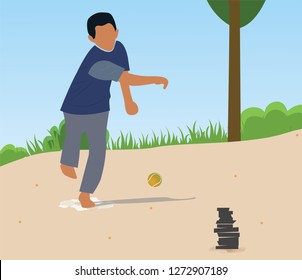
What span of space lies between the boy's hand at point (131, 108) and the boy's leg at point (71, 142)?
569 mm

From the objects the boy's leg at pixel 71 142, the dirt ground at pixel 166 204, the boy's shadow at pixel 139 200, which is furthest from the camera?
the boy's shadow at pixel 139 200

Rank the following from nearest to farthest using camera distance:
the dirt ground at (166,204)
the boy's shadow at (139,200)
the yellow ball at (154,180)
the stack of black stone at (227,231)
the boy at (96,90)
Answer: the stack of black stone at (227,231) < the dirt ground at (166,204) < the boy at (96,90) < the boy's shadow at (139,200) < the yellow ball at (154,180)

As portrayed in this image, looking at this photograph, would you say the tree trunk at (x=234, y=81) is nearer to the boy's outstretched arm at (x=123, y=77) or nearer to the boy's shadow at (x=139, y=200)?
the boy's shadow at (x=139, y=200)

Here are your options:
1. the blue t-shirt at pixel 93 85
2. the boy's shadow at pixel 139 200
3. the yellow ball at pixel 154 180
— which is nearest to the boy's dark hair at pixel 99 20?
the blue t-shirt at pixel 93 85

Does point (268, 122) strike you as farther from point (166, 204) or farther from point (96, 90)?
point (96, 90)

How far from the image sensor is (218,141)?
10984mm

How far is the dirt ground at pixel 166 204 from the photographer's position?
721cm

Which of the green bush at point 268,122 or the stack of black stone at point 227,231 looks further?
the green bush at point 268,122

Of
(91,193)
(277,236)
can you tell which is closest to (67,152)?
(91,193)

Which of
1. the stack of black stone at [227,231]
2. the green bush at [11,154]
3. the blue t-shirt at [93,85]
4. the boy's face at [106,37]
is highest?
the boy's face at [106,37]

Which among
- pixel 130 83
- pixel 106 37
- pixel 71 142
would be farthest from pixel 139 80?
pixel 71 142

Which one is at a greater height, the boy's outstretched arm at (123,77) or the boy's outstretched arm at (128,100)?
the boy's outstretched arm at (123,77)

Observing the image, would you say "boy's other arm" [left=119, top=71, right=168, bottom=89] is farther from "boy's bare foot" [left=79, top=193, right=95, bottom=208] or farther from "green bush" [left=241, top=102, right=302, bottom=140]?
"green bush" [left=241, top=102, right=302, bottom=140]

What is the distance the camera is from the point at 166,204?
828cm
